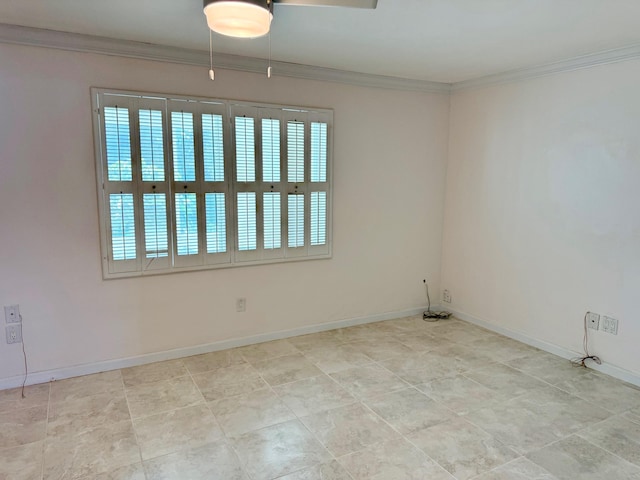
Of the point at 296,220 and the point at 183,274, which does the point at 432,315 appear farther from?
the point at 183,274

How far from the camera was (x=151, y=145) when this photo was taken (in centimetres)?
316

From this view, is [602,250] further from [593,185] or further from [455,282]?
Result: [455,282]

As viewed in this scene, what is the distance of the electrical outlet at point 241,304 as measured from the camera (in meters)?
3.66

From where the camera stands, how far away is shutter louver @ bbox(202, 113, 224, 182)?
11.0 feet

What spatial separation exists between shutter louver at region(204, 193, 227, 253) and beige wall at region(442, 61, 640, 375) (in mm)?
2424

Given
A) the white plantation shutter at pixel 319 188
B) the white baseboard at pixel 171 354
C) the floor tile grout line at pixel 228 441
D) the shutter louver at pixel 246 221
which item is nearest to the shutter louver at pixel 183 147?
the shutter louver at pixel 246 221

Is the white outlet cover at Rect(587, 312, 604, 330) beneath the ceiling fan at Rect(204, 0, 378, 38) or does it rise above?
beneath

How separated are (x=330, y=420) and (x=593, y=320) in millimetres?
2213

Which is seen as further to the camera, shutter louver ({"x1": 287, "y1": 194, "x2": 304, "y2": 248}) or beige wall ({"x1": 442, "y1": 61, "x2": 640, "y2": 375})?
shutter louver ({"x1": 287, "y1": 194, "x2": 304, "y2": 248})

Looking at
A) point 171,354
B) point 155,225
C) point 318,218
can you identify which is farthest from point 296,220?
point 171,354

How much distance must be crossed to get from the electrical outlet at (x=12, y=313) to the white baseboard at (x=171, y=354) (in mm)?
407

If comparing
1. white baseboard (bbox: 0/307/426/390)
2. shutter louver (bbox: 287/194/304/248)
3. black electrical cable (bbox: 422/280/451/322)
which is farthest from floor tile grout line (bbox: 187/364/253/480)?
black electrical cable (bbox: 422/280/451/322)

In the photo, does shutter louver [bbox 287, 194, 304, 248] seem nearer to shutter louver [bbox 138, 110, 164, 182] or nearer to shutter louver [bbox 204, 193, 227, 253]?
shutter louver [bbox 204, 193, 227, 253]

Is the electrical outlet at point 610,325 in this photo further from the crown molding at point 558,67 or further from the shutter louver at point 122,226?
the shutter louver at point 122,226
